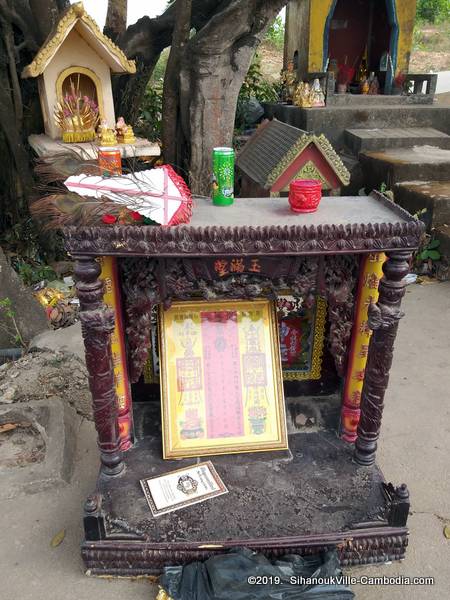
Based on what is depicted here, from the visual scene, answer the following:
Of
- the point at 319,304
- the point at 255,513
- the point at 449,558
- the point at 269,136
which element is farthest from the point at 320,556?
the point at 269,136

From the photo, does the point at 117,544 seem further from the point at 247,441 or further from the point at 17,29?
the point at 17,29

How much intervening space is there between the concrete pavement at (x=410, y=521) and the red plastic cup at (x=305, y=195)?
5.29 feet

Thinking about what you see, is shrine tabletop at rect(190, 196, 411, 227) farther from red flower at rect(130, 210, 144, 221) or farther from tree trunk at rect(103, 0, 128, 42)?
tree trunk at rect(103, 0, 128, 42)

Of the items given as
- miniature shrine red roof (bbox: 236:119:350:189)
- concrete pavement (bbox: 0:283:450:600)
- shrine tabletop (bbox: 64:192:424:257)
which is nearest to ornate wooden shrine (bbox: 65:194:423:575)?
shrine tabletop (bbox: 64:192:424:257)

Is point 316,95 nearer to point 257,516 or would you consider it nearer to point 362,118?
point 362,118

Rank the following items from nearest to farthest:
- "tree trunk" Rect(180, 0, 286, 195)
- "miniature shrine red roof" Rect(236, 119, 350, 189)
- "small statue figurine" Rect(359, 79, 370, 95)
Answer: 1. "miniature shrine red roof" Rect(236, 119, 350, 189)
2. "tree trunk" Rect(180, 0, 286, 195)
3. "small statue figurine" Rect(359, 79, 370, 95)

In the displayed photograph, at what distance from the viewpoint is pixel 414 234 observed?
1.95 meters

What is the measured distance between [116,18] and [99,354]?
4807mm

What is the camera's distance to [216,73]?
16.0 feet

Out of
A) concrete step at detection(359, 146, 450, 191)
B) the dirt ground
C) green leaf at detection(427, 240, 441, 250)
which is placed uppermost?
the dirt ground

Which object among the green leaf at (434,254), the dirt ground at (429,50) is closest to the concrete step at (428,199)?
the green leaf at (434,254)

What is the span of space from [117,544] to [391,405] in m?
2.05

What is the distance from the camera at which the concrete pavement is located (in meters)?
2.14

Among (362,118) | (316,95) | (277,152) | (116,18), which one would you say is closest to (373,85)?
(362,118)
